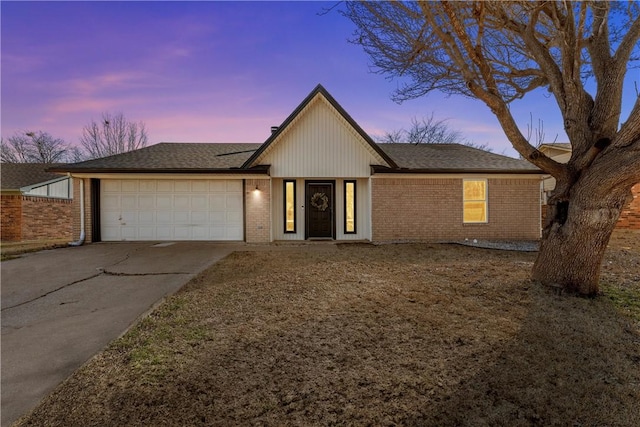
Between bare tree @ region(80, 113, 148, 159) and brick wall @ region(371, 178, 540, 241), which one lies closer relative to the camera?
brick wall @ region(371, 178, 540, 241)

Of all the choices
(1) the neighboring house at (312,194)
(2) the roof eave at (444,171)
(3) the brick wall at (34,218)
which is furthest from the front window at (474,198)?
(3) the brick wall at (34,218)

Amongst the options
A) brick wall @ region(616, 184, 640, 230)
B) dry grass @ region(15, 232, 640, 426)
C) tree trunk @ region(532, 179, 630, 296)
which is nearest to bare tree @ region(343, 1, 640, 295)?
tree trunk @ region(532, 179, 630, 296)

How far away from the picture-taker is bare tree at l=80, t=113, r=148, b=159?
29.6m

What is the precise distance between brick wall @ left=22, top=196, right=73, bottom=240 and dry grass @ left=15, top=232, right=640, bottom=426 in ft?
58.3

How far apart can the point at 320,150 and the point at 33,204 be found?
55.6 ft

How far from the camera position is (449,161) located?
12.5 m

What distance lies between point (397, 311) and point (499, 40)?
283 inches

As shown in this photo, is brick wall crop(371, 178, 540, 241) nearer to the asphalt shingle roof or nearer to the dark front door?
the asphalt shingle roof

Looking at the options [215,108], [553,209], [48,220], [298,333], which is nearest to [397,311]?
[298,333]

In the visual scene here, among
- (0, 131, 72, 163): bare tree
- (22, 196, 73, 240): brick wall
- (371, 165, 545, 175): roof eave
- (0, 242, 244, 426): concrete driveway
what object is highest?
(0, 131, 72, 163): bare tree

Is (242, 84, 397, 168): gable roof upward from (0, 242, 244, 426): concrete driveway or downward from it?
upward

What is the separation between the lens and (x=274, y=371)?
2.72 m

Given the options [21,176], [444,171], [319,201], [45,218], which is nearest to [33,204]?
[45,218]

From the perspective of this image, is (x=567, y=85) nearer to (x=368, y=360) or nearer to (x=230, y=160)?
(x=368, y=360)
